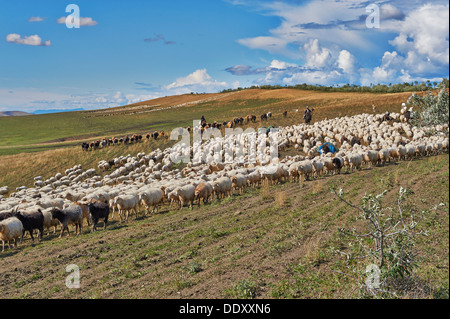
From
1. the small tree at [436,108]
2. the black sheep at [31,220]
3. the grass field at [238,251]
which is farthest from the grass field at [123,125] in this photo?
the small tree at [436,108]

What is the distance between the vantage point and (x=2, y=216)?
16.1 meters

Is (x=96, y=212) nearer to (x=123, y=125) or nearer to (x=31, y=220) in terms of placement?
(x=31, y=220)

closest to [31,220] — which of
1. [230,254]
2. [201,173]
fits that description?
[230,254]

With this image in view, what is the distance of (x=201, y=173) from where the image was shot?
2511 centimetres

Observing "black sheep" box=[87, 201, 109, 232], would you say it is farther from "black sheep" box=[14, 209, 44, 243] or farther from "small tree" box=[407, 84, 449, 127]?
"small tree" box=[407, 84, 449, 127]

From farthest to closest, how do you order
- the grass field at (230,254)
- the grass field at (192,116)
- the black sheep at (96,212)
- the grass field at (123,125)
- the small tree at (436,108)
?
the grass field at (192,116)
the grass field at (123,125)
the black sheep at (96,212)
the small tree at (436,108)
the grass field at (230,254)

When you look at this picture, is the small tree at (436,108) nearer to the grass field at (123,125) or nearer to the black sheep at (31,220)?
the black sheep at (31,220)

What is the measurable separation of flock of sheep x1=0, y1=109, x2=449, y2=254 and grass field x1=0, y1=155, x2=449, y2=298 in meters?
1.15

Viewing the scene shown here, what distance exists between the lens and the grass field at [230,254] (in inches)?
306

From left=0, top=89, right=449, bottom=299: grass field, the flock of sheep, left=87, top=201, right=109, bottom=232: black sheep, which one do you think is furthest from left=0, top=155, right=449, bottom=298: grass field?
the flock of sheep

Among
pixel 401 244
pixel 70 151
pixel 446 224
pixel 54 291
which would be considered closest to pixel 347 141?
pixel 446 224

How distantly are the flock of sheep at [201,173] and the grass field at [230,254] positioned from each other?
1.15m

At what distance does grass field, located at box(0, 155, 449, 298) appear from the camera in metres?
7.77
